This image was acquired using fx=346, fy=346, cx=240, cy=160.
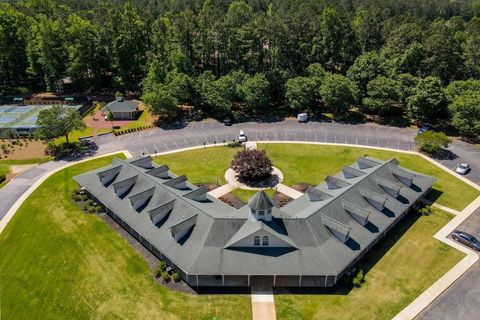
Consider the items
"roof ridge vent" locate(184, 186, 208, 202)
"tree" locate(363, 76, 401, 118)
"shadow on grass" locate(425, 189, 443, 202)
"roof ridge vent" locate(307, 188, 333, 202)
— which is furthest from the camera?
"tree" locate(363, 76, 401, 118)

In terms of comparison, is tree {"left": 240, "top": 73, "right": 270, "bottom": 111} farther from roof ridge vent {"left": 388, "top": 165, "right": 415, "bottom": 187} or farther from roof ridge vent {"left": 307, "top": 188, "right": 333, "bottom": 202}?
roof ridge vent {"left": 307, "top": 188, "right": 333, "bottom": 202}

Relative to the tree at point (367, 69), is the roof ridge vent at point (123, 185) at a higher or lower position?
lower

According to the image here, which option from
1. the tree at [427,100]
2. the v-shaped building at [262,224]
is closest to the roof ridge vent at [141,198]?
the v-shaped building at [262,224]

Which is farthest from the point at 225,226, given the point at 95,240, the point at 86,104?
the point at 86,104

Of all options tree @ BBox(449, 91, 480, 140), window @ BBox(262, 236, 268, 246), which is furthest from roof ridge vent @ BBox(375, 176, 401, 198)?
tree @ BBox(449, 91, 480, 140)

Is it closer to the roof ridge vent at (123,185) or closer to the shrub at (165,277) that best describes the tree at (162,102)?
the roof ridge vent at (123,185)

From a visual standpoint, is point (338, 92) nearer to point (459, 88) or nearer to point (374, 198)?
point (459, 88)
